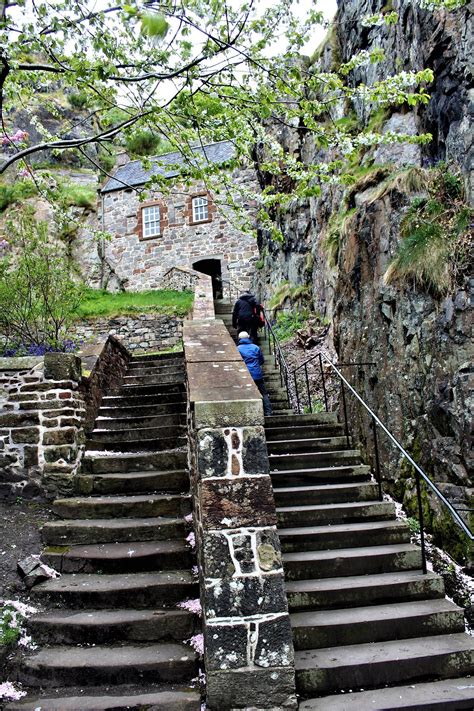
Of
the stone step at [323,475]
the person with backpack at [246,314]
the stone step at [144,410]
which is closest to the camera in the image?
the stone step at [323,475]

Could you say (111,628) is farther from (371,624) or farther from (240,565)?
(371,624)

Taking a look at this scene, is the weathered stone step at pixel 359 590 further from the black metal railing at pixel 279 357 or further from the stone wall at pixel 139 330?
the stone wall at pixel 139 330

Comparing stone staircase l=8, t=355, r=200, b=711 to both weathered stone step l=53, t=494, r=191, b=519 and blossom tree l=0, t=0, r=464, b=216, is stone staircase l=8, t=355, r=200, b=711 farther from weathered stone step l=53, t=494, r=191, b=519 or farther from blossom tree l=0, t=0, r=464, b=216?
blossom tree l=0, t=0, r=464, b=216

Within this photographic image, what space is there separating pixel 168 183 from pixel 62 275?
4693 mm

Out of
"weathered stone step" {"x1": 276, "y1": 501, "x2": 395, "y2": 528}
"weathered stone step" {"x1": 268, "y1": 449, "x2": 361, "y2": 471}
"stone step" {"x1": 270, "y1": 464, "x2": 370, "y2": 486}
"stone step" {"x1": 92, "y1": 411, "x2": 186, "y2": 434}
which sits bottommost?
"weathered stone step" {"x1": 276, "y1": 501, "x2": 395, "y2": 528}

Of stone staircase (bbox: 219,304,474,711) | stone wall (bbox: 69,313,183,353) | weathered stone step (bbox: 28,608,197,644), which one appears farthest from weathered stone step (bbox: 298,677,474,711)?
stone wall (bbox: 69,313,183,353)

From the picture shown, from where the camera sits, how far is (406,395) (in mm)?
6129

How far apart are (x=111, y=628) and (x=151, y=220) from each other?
72.1ft

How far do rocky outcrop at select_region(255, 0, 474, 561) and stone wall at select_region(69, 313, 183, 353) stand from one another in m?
9.14

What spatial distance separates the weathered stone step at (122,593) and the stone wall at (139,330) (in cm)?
1286

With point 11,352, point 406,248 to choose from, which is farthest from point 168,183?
point 11,352

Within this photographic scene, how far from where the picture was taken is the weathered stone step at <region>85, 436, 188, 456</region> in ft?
20.3

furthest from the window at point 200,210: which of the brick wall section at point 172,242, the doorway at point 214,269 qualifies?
the doorway at point 214,269

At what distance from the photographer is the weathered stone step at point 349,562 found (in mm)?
4621
